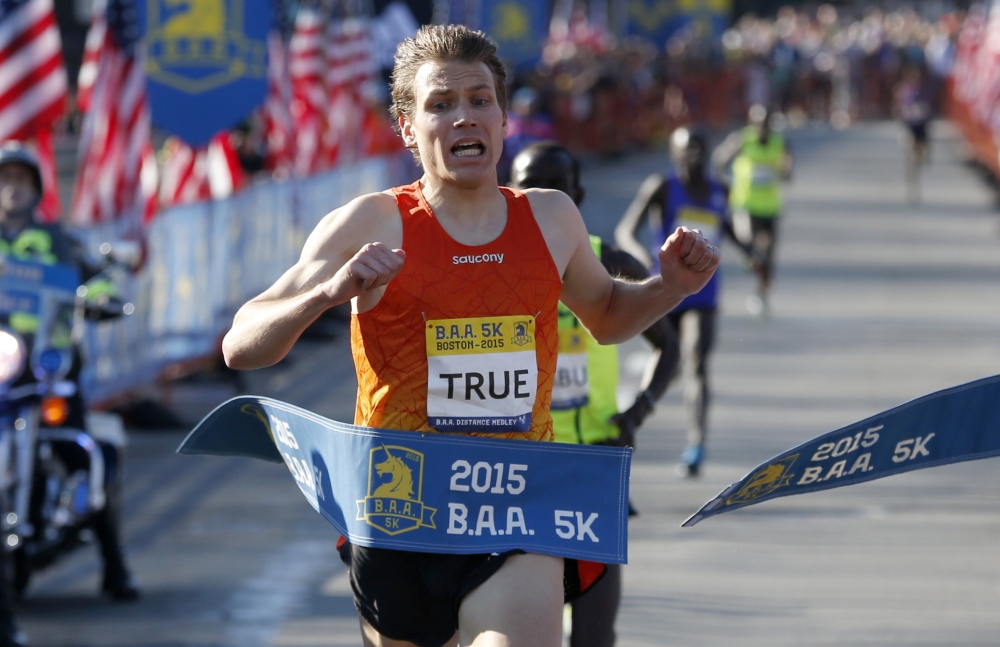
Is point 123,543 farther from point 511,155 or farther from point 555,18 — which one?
point 555,18

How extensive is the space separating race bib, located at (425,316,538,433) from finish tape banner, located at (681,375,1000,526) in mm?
573

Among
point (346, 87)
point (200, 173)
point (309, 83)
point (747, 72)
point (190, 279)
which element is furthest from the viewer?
point (747, 72)

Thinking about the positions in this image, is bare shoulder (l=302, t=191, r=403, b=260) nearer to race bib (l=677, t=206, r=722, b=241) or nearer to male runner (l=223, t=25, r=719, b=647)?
male runner (l=223, t=25, r=719, b=647)

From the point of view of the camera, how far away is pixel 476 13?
1100 inches

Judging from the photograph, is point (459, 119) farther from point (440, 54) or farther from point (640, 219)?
point (640, 219)

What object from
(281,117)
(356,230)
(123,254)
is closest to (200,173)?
(281,117)

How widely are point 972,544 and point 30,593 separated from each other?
4.60 metres

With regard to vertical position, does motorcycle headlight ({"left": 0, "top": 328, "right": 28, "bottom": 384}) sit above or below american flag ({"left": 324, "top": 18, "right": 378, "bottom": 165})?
below

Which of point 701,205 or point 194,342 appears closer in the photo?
point 701,205

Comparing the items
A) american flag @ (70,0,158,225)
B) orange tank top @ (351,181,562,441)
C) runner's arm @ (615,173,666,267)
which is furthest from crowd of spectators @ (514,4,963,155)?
orange tank top @ (351,181,562,441)

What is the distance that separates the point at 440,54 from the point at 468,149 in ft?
0.74

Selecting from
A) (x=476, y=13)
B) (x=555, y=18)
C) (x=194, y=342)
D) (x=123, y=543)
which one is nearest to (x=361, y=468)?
(x=123, y=543)

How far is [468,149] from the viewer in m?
4.10

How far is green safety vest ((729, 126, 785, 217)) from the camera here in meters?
18.3
